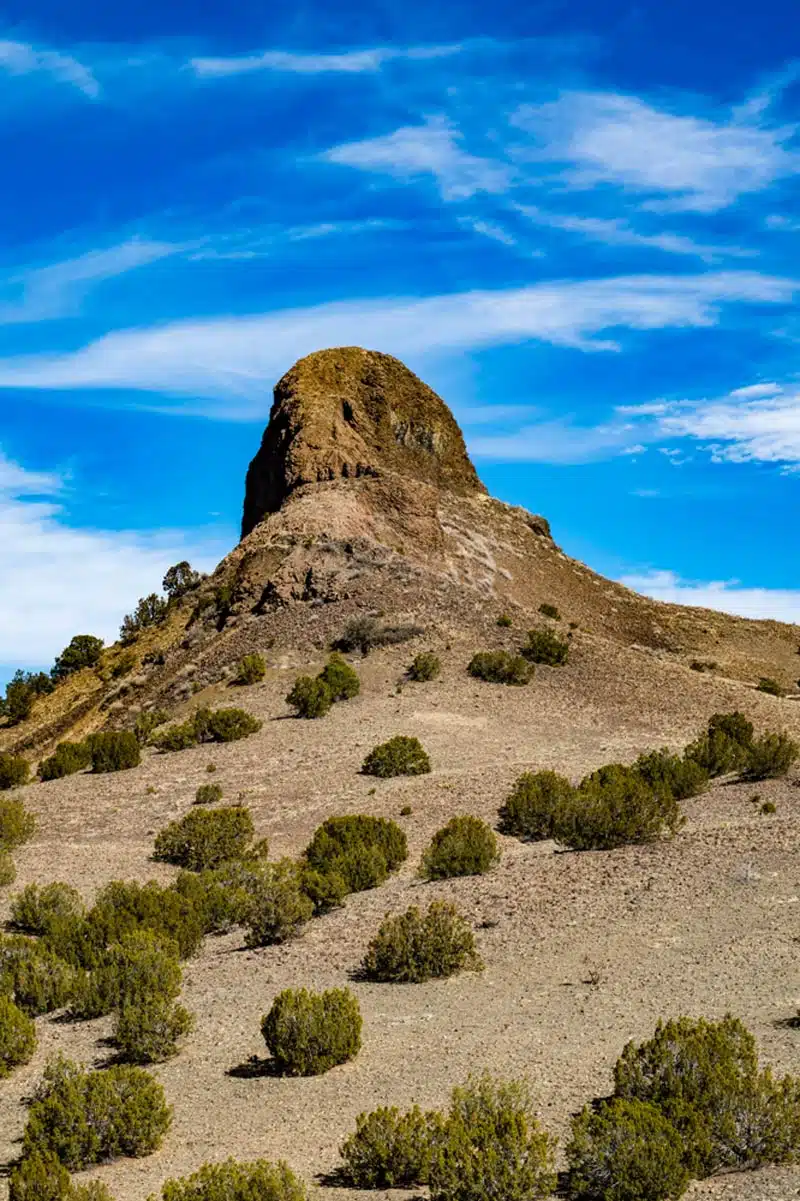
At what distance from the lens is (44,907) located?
1934cm

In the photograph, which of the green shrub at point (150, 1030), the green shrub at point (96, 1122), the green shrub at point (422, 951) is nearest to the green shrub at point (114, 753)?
the green shrub at point (422, 951)

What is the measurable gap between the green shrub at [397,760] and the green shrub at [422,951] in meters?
15.1

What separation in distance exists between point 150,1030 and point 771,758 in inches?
687

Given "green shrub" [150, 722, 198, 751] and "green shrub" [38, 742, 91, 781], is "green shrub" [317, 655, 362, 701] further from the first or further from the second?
"green shrub" [38, 742, 91, 781]

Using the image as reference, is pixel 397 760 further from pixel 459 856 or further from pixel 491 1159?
pixel 491 1159

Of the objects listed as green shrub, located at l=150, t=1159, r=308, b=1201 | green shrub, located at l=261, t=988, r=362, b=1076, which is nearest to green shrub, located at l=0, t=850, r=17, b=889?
green shrub, located at l=261, t=988, r=362, b=1076

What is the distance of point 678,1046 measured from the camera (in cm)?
1024

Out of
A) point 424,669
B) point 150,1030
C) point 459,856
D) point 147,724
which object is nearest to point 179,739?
point 147,724

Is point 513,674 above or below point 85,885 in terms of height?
above

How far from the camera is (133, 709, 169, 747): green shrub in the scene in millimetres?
38531

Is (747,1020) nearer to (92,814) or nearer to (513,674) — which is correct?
(92,814)

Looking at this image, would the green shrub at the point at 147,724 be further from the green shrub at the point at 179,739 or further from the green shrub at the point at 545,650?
the green shrub at the point at 545,650

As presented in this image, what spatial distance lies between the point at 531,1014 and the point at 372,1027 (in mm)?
1879

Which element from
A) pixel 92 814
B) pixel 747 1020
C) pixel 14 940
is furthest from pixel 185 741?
pixel 747 1020
